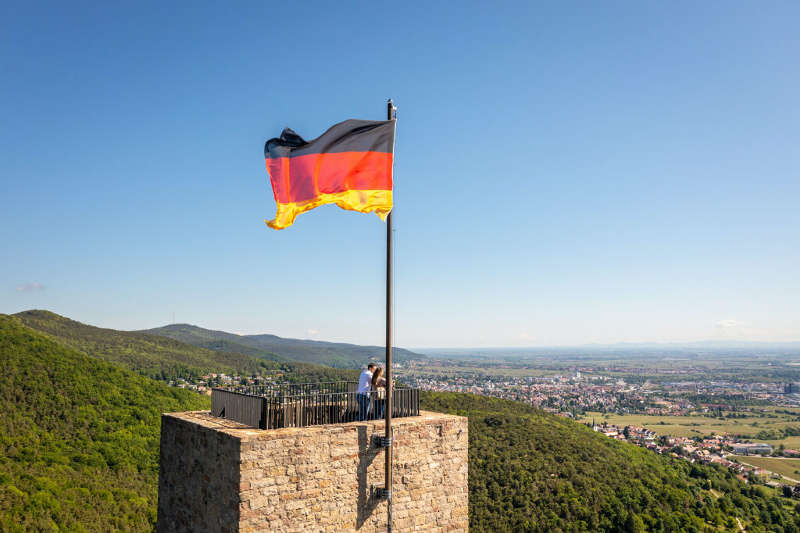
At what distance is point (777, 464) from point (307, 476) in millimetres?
97101

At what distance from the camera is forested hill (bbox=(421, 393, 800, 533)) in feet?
131

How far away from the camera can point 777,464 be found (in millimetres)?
80312

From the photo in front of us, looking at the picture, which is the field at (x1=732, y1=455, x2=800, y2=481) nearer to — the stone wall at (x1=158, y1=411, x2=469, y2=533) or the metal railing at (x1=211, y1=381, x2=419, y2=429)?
the stone wall at (x1=158, y1=411, x2=469, y2=533)

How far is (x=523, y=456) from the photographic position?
156ft

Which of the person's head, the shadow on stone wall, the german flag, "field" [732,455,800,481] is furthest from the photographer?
"field" [732,455,800,481]

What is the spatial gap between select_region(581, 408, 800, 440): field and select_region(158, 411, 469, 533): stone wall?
10081 centimetres

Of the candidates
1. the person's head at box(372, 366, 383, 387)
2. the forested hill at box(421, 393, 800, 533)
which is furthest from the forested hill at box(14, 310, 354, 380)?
the person's head at box(372, 366, 383, 387)

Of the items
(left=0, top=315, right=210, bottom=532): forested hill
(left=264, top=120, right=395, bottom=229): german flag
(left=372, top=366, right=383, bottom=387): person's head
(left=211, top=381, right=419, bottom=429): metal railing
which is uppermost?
(left=264, top=120, right=395, bottom=229): german flag

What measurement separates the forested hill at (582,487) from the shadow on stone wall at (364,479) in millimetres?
30648

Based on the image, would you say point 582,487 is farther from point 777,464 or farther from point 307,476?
point 777,464

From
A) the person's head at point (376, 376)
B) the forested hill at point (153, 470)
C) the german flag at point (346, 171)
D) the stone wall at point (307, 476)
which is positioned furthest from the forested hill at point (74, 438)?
the german flag at point (346, 171)

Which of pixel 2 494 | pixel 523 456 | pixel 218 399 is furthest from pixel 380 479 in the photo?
pixel 523 456

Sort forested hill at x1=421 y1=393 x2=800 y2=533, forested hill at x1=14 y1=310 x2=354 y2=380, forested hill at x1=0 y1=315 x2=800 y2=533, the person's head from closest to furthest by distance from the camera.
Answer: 1. the person's head
2. forested hill at x1=0 y1=315 x2=800 y2=533
3. forested hill at x1=421 y1=393 x2=800 y2=533
4. forested hill at x1=14 y1=310 x2=354 y2=380

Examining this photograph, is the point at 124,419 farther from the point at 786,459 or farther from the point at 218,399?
the point at 786,459
